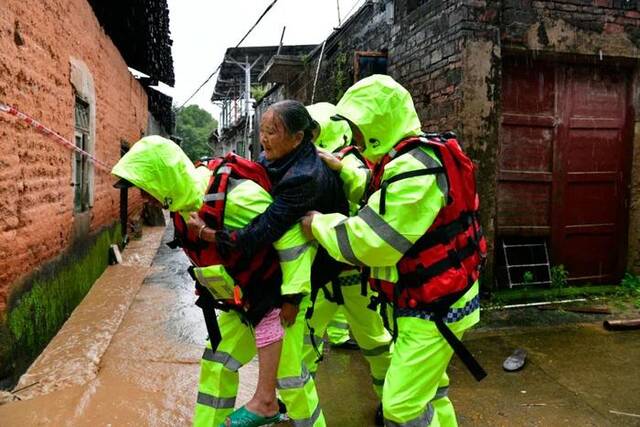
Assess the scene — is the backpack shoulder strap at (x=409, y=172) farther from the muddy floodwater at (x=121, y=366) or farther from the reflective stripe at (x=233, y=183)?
the muddy floodwater at (x=121, y=366)

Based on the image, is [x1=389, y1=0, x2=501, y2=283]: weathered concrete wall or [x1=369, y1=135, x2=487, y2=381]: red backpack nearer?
[x1=369, y1=135, x2=487, y2=381]: red backpack

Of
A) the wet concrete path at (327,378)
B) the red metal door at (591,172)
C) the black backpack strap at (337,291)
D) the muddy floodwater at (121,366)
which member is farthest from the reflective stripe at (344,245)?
the red metal door at (591,172)

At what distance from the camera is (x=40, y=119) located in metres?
4.18

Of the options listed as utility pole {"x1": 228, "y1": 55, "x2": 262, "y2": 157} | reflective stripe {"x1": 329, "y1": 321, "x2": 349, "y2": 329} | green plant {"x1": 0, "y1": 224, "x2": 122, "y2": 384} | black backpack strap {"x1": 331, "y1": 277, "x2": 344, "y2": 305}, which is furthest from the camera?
utility pole {"x1": 228, "y1": 55, "x2": 262, "y2": 157}

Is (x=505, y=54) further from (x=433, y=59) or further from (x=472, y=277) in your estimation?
(x=472, y=277)

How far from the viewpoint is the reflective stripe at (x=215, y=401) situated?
2354 millimetres

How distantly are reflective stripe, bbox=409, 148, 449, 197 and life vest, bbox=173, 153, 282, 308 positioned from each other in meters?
0.71

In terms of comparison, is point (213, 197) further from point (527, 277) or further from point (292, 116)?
point (527, 277)

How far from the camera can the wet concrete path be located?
3.02 metres

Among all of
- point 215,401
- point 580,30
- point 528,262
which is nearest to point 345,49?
point 580,30

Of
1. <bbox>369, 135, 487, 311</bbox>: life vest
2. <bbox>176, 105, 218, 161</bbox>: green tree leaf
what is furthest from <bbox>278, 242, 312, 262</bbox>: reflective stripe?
<bbox>176, 105, 218, 161</bbox>: green tree leaf

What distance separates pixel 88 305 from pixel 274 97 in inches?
368

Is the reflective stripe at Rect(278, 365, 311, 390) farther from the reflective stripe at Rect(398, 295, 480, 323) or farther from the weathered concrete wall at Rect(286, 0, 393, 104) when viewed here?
the weathered concrete wall at Rect(286, 0, 393, 104)

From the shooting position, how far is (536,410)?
10.2ft
